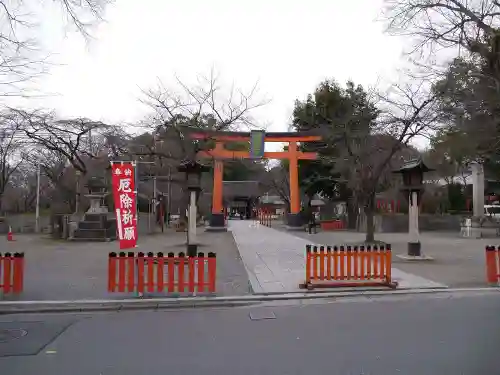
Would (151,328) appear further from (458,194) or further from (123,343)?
(458,194)

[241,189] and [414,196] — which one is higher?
[241,189]

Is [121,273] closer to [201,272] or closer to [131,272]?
[131,272]

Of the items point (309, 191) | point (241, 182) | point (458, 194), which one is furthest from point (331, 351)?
point (241, 182)

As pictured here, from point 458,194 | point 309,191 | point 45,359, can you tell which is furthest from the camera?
point 458,194

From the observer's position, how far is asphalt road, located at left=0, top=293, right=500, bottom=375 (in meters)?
4.65

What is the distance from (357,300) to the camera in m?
8.22

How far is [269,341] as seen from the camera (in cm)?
561

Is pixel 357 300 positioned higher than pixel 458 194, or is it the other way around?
pixel 458 194

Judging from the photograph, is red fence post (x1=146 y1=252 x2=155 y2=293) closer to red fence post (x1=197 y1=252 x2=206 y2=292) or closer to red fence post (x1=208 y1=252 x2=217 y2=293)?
red fence post (x1=197 y1=252 x2=206 y2=292)

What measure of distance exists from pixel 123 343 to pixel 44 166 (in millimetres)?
30076

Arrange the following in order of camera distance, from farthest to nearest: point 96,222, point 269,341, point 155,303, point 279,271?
point 96,222 → point 279,271 → point 155,303 → point 269,341

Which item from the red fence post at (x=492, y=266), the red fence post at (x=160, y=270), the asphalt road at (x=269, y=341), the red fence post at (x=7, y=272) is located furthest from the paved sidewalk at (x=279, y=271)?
the red fence post at (x=7, y=272)

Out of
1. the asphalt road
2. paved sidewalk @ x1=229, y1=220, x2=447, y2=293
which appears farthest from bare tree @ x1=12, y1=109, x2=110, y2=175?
the asphalt road

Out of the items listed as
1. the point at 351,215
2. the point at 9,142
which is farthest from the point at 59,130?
the point at 351,215
